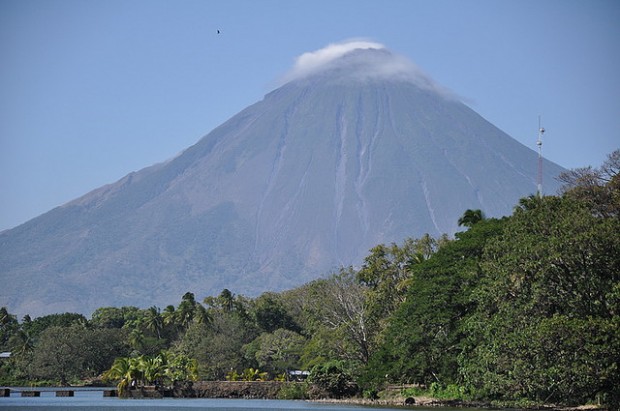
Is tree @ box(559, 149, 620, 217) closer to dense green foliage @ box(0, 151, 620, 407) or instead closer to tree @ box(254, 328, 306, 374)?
dense green foliage @ box(0, 151, 620, 407)

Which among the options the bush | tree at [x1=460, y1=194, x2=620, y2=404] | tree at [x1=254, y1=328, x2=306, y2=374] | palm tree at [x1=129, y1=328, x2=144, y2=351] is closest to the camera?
tree at [x1=460, y1=194, x2=620, y2=404]

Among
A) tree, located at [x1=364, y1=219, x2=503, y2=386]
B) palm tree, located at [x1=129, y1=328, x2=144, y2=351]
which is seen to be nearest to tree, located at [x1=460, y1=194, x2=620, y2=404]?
tree, located at [x1=364, y1=219, x2=503, y2=386]

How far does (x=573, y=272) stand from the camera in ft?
161

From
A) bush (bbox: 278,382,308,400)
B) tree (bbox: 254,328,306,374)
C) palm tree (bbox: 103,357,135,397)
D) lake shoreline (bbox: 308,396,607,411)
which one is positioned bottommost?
lake shoreline (bbox: 308,396,607,411)

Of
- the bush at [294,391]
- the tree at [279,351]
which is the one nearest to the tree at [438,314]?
the bush at [294,391]

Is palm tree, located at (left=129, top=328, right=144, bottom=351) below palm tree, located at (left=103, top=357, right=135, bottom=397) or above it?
above

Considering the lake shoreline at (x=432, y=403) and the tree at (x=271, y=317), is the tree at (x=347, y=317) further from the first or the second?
the tree at (x=271, y=317)

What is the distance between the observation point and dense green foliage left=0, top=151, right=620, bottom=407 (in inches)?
1885

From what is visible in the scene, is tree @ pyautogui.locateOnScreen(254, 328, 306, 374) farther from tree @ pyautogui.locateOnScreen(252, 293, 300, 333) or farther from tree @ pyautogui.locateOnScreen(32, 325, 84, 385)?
tree @ pyautogui.locateOnScreen(32, 325, 84, 385)

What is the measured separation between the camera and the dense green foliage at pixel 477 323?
47.9 metres

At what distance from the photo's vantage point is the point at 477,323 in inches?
2156

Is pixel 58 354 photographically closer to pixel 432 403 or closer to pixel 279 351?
pixel 279 351

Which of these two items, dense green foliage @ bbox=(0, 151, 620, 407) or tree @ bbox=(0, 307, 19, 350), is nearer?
dense green foliage @ bbox=(0, 151, 620, 407)

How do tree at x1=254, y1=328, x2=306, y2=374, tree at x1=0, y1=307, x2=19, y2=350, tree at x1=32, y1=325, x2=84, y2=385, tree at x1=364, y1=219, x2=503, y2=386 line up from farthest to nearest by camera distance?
1. tree at x1=0, y1=307, x2=19, y2=350
2. tree at x1=32, y1=325, x2=84, y2=385
3. tree at x1=254, y1=328, x2=306, y2=374
4. tree at x1=364, y1=219, x2=503, y2=386
